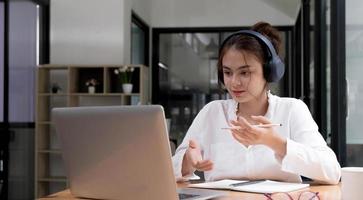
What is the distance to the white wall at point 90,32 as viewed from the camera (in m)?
5.35

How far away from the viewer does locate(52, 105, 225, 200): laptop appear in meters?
1.05

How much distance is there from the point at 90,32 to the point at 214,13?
5.94 ft

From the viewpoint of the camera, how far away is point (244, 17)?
635cm

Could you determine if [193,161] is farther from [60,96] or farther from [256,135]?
[60,96]

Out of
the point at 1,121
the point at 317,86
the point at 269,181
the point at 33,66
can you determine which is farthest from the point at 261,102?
the point at 33,66

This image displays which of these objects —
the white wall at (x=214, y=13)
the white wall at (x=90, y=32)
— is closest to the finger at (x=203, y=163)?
the white wall at (x=90, y=32)

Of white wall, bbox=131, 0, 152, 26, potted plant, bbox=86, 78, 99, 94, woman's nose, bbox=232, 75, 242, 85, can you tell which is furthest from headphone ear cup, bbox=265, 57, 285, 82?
white wall, bbox=131, 0, 152, 26

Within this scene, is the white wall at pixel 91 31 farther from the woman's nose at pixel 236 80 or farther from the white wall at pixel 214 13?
the woman's nose at pixel 236 80

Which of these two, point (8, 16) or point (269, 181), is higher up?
point (8, 16)

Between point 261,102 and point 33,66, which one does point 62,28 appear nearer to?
point 33,66

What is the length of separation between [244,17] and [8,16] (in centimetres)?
299

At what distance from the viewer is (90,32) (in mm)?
5426

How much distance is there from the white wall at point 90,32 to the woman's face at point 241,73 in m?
3.77

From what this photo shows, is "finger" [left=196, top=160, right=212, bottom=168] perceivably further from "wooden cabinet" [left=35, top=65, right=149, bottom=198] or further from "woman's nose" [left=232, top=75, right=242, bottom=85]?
"wooden cabinet" [left=35, top=65, right=149, bottom=198]
